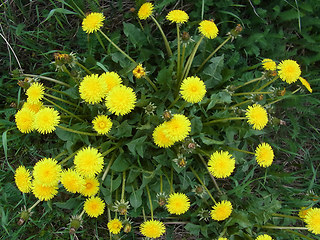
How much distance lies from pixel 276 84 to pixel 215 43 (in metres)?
0.61

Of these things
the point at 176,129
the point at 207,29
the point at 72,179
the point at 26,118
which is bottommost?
the point at 72,179

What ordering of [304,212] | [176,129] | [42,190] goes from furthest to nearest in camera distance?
[304,212], [42,190], [176,129]

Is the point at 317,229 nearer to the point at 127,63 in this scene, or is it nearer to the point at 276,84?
the point at 276,84

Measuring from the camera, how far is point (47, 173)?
1.73 m

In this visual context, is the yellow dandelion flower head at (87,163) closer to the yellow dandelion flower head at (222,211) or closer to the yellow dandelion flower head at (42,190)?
the yellow dandelion flower head at (42,190)

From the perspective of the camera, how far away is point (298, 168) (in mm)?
2592

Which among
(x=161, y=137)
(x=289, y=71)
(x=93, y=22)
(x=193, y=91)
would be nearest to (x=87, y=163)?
(x=161, y=137)

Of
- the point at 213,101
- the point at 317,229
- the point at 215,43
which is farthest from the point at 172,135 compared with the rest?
the point at 317,229

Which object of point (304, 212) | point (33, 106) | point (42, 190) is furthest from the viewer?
point (304, 212)

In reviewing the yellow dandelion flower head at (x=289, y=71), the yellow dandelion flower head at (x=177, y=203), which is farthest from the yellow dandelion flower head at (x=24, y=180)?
the yellow dandelion flower head at (x=289, y=71)

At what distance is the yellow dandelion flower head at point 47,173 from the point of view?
1726 millimetres

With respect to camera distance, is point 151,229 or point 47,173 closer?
point 47,173

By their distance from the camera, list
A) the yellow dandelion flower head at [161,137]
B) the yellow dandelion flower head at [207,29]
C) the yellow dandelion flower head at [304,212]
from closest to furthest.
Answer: the yellow dandelion flower head at [161,137] < the yellow dandelion flower head at [207,29] < the yellow dandelion flower head at [304,212]

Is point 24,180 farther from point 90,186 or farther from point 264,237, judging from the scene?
point 264,237
